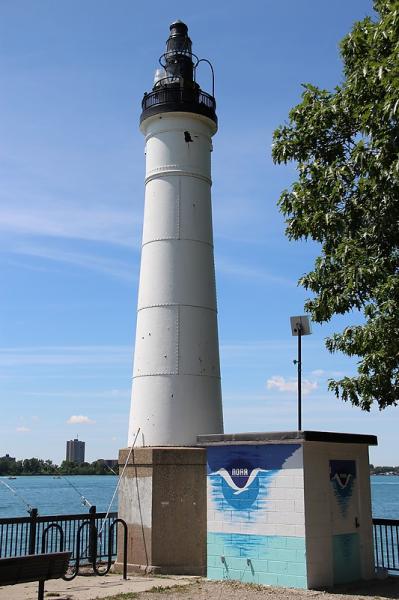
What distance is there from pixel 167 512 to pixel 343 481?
3.88 metres

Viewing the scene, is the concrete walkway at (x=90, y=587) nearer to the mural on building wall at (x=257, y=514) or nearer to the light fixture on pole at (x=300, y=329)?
the mural on building wall at (x=257, y=514)

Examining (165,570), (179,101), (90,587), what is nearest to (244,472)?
(165,570)

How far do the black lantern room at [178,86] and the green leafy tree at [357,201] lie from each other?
6157mm

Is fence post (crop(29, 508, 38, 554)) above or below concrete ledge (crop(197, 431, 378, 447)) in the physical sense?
below

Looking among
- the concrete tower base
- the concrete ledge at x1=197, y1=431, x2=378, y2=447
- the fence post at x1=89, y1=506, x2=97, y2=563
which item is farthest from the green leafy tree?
the fence post at x1=89, y1=506, x2=97, y2=563

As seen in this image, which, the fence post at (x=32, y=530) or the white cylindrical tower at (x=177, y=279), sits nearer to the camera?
the fence post at (x=32, y=530)

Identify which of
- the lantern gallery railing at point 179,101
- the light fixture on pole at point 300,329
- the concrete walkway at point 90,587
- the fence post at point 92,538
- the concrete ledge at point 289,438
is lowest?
the concrete walkway at point 90,587

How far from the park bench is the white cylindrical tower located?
5535 millimetres

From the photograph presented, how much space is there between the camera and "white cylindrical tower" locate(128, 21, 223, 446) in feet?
51.8

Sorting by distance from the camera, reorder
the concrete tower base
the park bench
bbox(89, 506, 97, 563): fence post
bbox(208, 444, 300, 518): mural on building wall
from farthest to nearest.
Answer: bbox(89, 506, 97, 563): fence post
the concrete tower base
bbox(208, 444, 300, 518): mural on building wall
the park bench

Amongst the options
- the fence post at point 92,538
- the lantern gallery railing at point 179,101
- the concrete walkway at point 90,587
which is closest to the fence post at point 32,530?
the concrete walkway at point 90,587

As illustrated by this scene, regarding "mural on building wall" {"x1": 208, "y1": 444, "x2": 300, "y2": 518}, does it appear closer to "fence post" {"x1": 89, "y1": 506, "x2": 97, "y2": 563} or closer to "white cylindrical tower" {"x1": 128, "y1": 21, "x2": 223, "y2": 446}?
"white cylindrical tower" {"x1": 128, "y1": 21, "x2": 223, "y2": 446}

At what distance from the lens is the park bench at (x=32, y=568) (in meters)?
9.28

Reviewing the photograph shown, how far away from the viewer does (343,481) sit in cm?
1296
